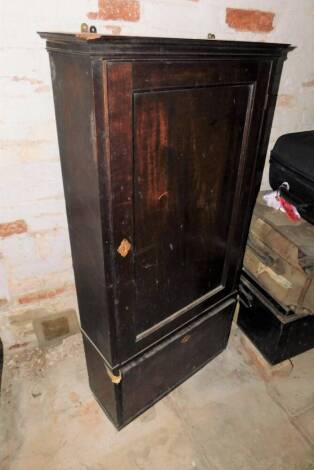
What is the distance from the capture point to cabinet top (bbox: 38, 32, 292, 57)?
0.65 meters

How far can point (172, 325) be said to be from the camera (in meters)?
1.27

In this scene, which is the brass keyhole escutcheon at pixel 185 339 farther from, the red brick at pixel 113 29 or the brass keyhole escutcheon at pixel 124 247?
the red brick at pixel 113 29

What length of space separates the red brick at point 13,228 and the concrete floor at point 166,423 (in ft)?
2.34

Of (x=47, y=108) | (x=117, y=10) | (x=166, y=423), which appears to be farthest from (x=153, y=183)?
(x=166, y=423)

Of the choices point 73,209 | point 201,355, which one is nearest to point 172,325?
point 201,355

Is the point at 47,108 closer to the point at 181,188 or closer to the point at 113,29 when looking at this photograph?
the point at 113,29

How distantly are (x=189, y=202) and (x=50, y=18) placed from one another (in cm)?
69

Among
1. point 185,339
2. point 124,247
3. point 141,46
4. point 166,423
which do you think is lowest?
point 166,423

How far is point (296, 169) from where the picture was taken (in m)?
1.37

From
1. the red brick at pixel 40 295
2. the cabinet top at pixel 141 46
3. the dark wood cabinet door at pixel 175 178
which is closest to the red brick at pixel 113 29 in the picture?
the cabinet top at pixel 141 46

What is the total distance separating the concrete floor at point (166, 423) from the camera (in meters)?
1.30

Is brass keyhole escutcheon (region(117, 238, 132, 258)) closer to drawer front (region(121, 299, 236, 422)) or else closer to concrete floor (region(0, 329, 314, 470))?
drawer front (region(121, 299, 236, 422))

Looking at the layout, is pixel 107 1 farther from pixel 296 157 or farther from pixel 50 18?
pixel 296 157

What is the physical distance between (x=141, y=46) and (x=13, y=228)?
871 millimetres
